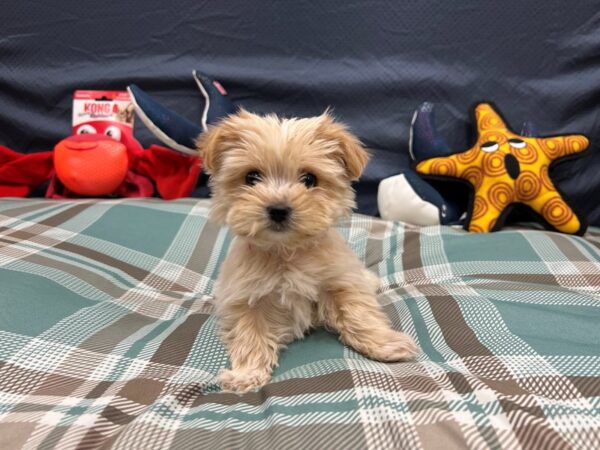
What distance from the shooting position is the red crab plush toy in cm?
265

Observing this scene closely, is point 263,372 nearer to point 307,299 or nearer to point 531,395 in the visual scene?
point 307,299

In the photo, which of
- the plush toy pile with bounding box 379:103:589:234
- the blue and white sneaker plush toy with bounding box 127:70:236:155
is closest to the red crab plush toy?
the blue and white sneaker plush toy with bounding box 127:70:236:155

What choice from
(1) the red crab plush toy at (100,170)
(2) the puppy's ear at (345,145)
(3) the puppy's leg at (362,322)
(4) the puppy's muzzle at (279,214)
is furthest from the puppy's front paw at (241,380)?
(1) the red crab plush toy at (100,170)

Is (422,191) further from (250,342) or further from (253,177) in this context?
(250,342)

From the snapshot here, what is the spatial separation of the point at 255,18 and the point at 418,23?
37.4 inches

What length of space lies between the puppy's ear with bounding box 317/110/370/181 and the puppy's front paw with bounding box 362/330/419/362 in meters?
0.54

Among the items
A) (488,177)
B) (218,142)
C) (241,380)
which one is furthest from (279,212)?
(488,177)

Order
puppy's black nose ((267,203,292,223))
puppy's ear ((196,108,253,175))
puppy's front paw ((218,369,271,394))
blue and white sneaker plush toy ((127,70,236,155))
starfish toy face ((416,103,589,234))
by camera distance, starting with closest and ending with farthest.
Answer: puppy's front paw ((218,369,271,394))
puppy's black nose ((267,203,292,223))
puppy's ear ((196,108,253,175))
starfish toy face ((416,103,589,234))
blue and white sneaker plush toy ((127,70,236,155))

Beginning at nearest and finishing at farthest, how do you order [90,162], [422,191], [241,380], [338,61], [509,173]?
[241,380], [509,173], [422,191], [90,162], [338,61]

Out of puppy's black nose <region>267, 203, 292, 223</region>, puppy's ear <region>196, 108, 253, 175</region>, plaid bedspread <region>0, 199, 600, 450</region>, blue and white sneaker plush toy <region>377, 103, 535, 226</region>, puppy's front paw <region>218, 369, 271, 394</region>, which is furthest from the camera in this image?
blue and white sneaker plush toy <region>377, 103, 535, 226</region>

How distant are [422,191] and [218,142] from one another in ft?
4.42

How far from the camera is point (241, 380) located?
1.20 meters

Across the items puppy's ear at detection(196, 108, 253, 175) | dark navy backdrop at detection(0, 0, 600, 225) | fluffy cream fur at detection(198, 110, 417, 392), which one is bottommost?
fluffy cream fur at detection(198, 110, 417, 392)

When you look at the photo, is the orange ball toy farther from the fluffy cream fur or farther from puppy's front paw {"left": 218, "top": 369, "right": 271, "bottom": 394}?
puppy's front paw {"left": 218, "top": 369, "right": 271, "bottom": 394}
